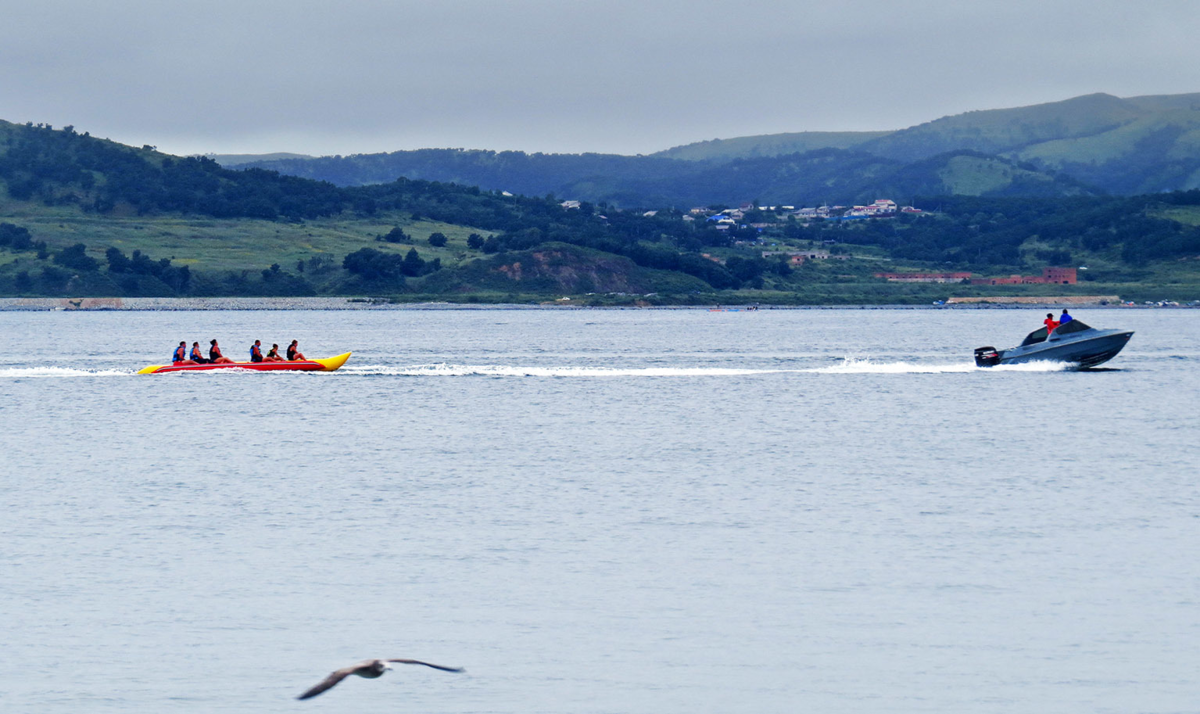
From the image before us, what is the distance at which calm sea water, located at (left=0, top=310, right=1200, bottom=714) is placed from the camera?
68.0 ft

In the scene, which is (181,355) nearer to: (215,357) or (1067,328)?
(215,357)

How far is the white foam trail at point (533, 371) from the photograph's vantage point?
88.6 meters

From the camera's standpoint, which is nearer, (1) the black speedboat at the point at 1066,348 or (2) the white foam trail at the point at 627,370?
(1) the black speedboat at the point at 1066,348

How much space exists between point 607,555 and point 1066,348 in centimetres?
5223

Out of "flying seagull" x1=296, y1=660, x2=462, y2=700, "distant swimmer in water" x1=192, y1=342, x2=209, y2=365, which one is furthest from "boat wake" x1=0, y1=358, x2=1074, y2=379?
"flying seagull" x1=296, y1=660, x2=462, y2=700

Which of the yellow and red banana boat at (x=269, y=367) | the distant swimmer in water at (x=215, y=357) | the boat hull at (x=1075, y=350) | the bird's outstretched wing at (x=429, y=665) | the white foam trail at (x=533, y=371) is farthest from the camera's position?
the white foam trail at (x=533, y=371)

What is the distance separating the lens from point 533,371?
3578 inches

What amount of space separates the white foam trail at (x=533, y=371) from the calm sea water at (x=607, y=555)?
1903 cm

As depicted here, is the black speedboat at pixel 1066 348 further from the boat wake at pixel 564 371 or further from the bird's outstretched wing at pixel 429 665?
the bird's outstretched wing at pixel 429 665

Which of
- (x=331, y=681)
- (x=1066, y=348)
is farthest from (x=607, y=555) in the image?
(x=1066, y=348)

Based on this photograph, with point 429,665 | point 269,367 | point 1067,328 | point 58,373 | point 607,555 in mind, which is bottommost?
point 58,373

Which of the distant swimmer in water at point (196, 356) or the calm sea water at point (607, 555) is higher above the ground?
the distant swimmer in water at point (196, 356)

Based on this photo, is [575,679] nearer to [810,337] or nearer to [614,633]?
[614,633]

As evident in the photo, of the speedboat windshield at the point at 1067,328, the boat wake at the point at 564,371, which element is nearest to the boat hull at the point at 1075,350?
the speedboat windshield at the point at 1067,328
